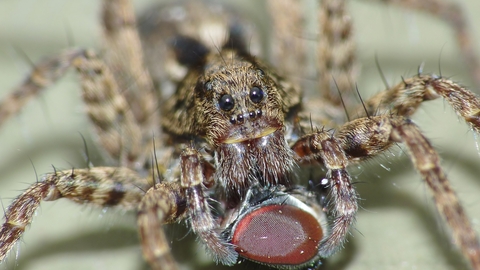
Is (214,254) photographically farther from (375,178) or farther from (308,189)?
(375,178)

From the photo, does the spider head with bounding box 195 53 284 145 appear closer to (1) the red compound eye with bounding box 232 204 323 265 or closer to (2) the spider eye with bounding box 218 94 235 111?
(2) the spider eye with bounding box 218 94 235 111

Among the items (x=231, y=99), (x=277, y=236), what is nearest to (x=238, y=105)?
(x=231, y=99)

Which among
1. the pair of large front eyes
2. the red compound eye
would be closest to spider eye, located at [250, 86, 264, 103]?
the pair of large front eyes

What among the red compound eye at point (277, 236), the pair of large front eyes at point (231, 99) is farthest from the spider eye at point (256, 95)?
the red compound eye at point (277, 236)

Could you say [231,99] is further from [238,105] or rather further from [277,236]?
[277,236]

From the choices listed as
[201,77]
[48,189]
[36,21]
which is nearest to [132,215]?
[48,189]

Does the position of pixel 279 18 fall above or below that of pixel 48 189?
above
